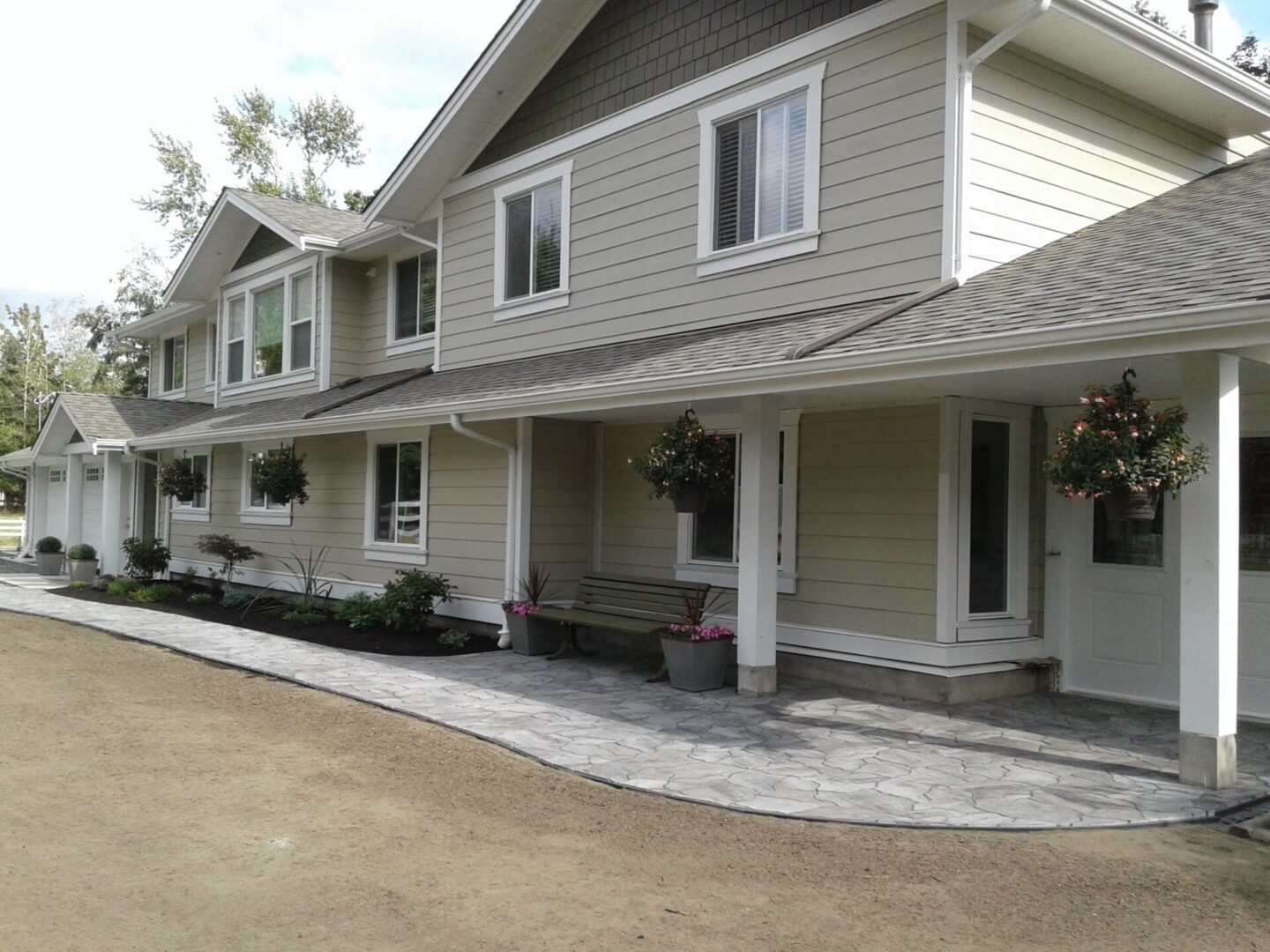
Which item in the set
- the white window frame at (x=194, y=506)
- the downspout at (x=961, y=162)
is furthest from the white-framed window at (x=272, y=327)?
the downspout at (x=961, y=162)

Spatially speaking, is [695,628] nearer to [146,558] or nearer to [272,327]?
[272,327]

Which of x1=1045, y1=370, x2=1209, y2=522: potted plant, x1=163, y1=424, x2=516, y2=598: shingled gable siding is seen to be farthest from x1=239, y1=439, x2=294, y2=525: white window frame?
x1=1045, y1=370, x2=1209, y2=522: potted plant

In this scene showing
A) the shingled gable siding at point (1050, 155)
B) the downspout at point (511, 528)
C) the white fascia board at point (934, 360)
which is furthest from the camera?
the downspout at point (511, 528)

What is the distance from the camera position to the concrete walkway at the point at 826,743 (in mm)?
5547

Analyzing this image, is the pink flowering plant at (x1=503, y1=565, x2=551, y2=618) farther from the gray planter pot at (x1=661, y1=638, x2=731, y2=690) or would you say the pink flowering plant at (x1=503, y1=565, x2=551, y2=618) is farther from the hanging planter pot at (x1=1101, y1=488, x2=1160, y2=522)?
the hanging planter pot at (x1=1101, y1=488, x2=1160, y2=522)

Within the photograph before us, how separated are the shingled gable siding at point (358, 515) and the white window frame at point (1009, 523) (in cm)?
547

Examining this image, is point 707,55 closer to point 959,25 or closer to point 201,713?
point 959,25

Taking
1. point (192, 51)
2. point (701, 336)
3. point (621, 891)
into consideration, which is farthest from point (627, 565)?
point (192, 51)

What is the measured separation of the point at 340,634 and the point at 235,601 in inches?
141

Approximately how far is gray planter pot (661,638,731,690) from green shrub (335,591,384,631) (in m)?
4.77

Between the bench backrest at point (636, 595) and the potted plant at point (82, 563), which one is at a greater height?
the bench backrest at point (636, 595)

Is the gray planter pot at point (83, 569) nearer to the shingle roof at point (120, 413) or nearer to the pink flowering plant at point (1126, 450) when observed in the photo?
the shingle roof at point (120, 413)

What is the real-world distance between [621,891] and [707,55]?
26.8 ft

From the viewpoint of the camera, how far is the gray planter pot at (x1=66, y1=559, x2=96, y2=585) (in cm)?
1911
